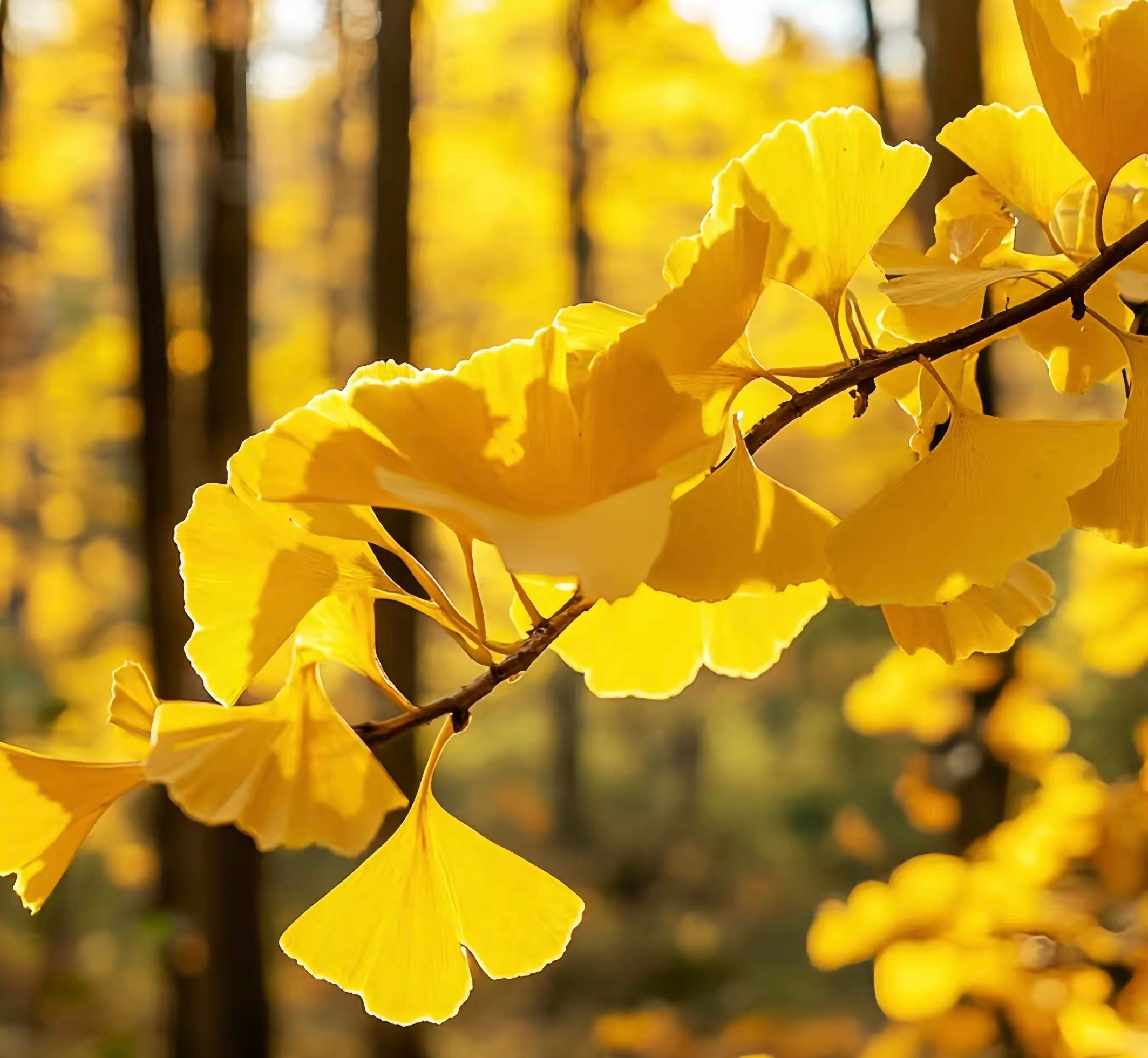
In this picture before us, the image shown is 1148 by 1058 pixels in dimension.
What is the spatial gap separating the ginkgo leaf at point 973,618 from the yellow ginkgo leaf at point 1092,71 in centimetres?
6

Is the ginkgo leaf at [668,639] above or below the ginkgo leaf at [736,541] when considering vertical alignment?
below

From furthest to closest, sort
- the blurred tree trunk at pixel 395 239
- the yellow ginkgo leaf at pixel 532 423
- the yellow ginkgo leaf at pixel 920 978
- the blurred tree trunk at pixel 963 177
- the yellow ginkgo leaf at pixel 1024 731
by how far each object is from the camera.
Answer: the blurred tree trunk at pixel 395 239 < the blurred tree trunk at pixel 963 177 < the yellow ginkgo leaf at pixel 1024 731 < the yellow ginkgo leaf at pixel 920 978 < the yellow ginkgo leaf at pixel 532 423

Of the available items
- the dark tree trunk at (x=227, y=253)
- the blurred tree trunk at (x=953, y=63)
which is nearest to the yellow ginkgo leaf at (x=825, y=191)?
the blurred tree trunk at (x=953, y=63)

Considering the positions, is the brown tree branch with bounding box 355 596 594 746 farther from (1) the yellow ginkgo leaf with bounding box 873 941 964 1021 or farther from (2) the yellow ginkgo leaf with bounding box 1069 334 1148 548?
(1) the yellow ginkgo leaf with bounding box 873 941 964 1021

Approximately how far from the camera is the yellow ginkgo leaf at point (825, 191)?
0.16 meters

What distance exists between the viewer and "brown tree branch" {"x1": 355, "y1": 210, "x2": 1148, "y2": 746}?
14 cm

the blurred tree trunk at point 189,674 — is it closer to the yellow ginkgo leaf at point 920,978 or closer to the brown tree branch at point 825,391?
the yellow ginkgo leaf at point 920,978

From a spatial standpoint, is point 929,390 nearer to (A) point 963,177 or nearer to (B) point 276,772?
(B) point 276,772

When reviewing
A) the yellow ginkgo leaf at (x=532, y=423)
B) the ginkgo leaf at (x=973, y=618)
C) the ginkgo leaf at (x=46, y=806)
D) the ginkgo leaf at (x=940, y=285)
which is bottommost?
the ginkgo leaf at (x=46, y=806)

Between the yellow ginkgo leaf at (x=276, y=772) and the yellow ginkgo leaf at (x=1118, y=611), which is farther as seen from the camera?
the yellow ginkgo leaf at (x=1118, y=611)

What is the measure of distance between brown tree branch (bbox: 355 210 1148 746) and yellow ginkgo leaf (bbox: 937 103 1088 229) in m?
0.05

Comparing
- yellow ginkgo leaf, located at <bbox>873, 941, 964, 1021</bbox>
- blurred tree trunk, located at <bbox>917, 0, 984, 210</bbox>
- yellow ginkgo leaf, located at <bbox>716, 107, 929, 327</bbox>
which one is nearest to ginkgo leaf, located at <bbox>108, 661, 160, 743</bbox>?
yellow ginkgo leaf, located at <bbox>716, 107, 929, 327</bbox>

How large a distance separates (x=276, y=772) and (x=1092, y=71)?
141 mm

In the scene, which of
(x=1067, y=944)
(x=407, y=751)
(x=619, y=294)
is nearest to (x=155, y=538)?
(x=407, y=751)
